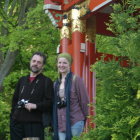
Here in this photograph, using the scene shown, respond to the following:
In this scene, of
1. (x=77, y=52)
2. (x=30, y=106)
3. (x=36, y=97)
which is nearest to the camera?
(x=30, y=106)

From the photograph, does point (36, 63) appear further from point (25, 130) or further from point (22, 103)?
point (25, 130)

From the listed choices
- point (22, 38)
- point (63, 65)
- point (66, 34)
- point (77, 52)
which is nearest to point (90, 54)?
point (77, 52)

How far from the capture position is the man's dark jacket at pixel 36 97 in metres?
5.63

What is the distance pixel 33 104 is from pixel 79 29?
3.81m

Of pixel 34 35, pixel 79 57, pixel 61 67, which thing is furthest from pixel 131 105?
pixel 34 35

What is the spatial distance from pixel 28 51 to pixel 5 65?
0.95 meters

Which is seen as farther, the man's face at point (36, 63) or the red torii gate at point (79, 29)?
the red torii gate at point (79, 29)

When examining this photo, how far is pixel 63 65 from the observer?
18.5 ft

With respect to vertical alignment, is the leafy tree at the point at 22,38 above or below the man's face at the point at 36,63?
above

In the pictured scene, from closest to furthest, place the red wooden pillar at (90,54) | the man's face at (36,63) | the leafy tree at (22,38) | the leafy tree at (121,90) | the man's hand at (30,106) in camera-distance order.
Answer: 1. the leafy tree at (121,90)
2. the man's hand at (30,106)
3. the man's face at (36,63)
4. the red wooden pillar at (90,54)
5. the leafy tree at (22,38)

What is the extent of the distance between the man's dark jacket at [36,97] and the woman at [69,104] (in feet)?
0.39

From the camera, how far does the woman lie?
5602 mm

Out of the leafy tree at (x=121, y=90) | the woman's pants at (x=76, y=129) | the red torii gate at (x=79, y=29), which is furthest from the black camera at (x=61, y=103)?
the red torii gate at (x=79, y=29)

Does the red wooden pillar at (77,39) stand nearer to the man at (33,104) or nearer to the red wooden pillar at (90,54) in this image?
the red wooden pillar at (90,54)
